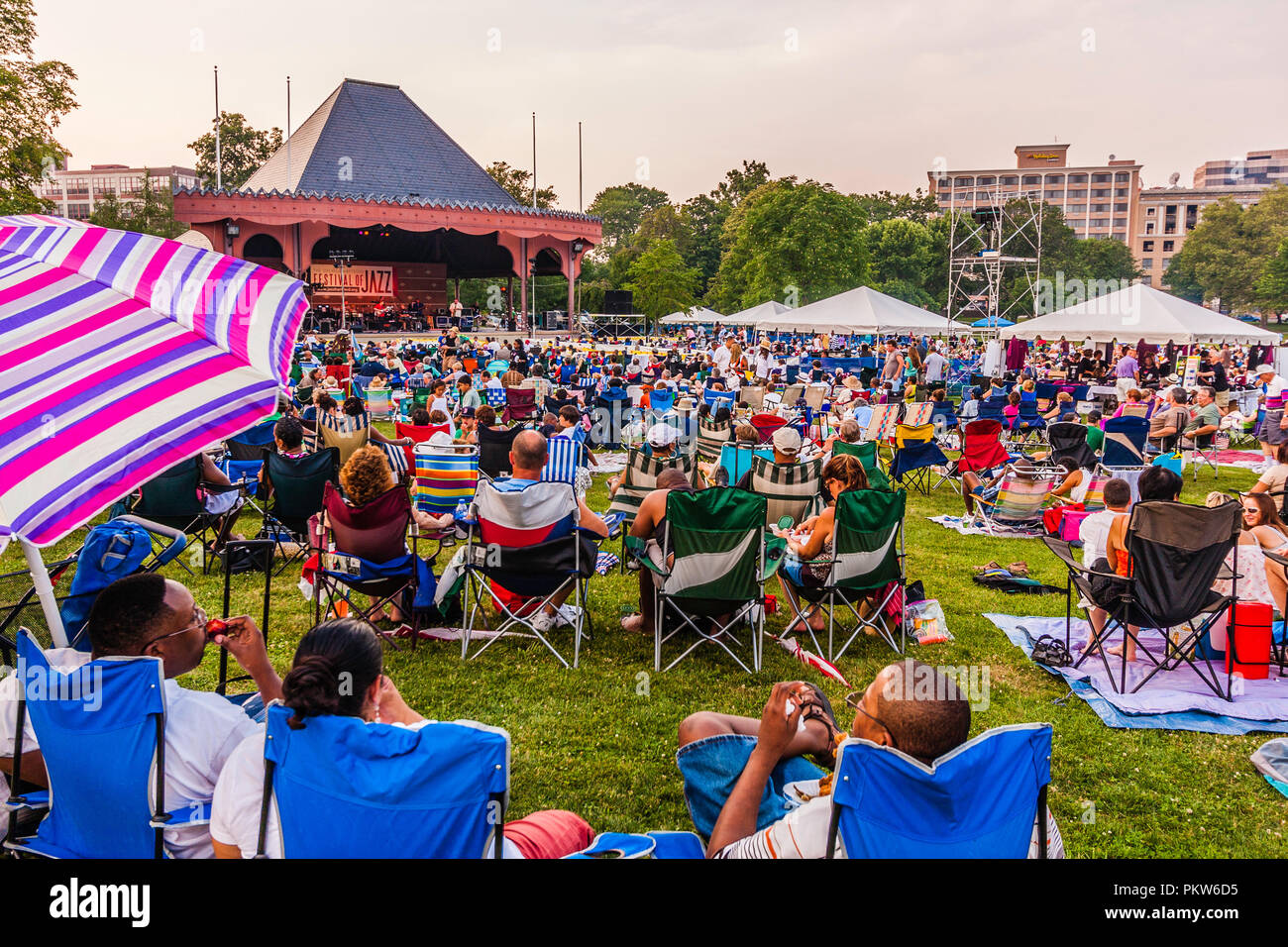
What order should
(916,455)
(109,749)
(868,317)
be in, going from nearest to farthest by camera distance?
1. (109,749)
2. (916,455)
3. (868,317)

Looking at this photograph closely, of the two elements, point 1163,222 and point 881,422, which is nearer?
point 881,422

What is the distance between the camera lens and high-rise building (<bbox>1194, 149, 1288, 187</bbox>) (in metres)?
125

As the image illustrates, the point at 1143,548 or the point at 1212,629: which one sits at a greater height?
the point at 1143,548

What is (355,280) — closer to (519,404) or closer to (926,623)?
(519,404)

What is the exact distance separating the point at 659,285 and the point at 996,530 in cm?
3452

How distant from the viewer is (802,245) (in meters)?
45.7

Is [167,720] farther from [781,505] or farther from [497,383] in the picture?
[497,383]

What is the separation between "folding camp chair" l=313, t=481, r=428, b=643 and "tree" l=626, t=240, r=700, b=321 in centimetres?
3738

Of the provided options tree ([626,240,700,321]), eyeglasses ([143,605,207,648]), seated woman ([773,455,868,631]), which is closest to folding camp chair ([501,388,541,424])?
seated woman ([773,455,868,631])

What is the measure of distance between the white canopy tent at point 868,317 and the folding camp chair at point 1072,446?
12654 mm

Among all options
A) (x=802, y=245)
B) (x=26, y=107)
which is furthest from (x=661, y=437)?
(x=802, y=245)
